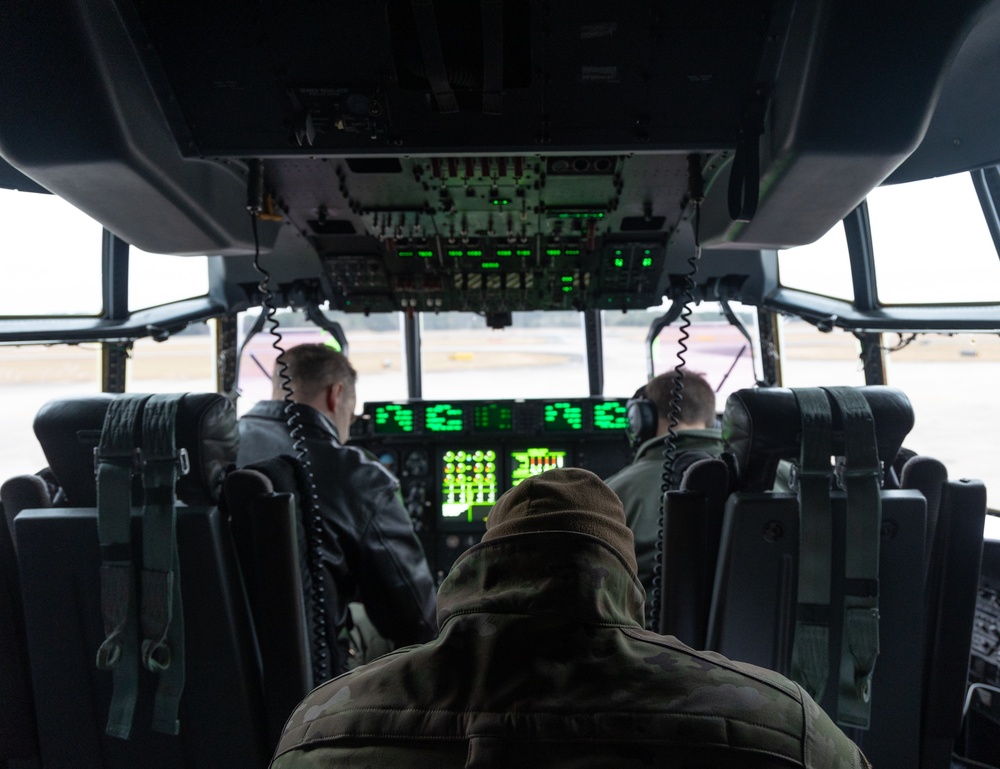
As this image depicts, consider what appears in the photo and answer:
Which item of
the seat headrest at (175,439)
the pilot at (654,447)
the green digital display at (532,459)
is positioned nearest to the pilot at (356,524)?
the seat headrest at (175,439)

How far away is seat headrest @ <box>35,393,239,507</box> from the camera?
1373mm

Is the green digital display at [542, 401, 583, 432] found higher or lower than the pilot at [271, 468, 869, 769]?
higher

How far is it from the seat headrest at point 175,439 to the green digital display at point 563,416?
76.1 inches

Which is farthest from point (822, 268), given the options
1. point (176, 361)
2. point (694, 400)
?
point (176, 361)

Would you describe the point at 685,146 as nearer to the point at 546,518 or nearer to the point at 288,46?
the point at 288,46

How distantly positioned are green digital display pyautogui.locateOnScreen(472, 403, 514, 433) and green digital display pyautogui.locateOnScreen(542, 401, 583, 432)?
0.56 feet

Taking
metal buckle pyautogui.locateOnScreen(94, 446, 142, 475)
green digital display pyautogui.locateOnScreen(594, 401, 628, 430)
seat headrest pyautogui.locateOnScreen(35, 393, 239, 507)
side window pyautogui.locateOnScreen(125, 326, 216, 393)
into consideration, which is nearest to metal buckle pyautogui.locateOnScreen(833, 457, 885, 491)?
seat headrest pyautogui.locateOnScreen(35, 393, 239, 507)

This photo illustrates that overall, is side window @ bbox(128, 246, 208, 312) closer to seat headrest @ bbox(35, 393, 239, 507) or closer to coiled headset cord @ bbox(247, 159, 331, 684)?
coiled headset cord @ bbox(247, 159, 331, 684)

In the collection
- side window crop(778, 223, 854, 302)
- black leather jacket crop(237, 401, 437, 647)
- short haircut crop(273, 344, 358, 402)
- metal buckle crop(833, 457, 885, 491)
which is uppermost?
side window crop(778, 223, 854, 302)

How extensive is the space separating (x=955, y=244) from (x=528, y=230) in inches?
67.1

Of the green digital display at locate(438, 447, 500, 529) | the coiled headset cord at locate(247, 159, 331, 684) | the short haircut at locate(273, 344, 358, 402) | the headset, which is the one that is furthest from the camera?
the green digital display at locate(438, 447, 500, 529)

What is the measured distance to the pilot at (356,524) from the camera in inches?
73.3

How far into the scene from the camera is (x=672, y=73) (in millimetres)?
1468

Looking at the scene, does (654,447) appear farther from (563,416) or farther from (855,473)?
(563,416)
